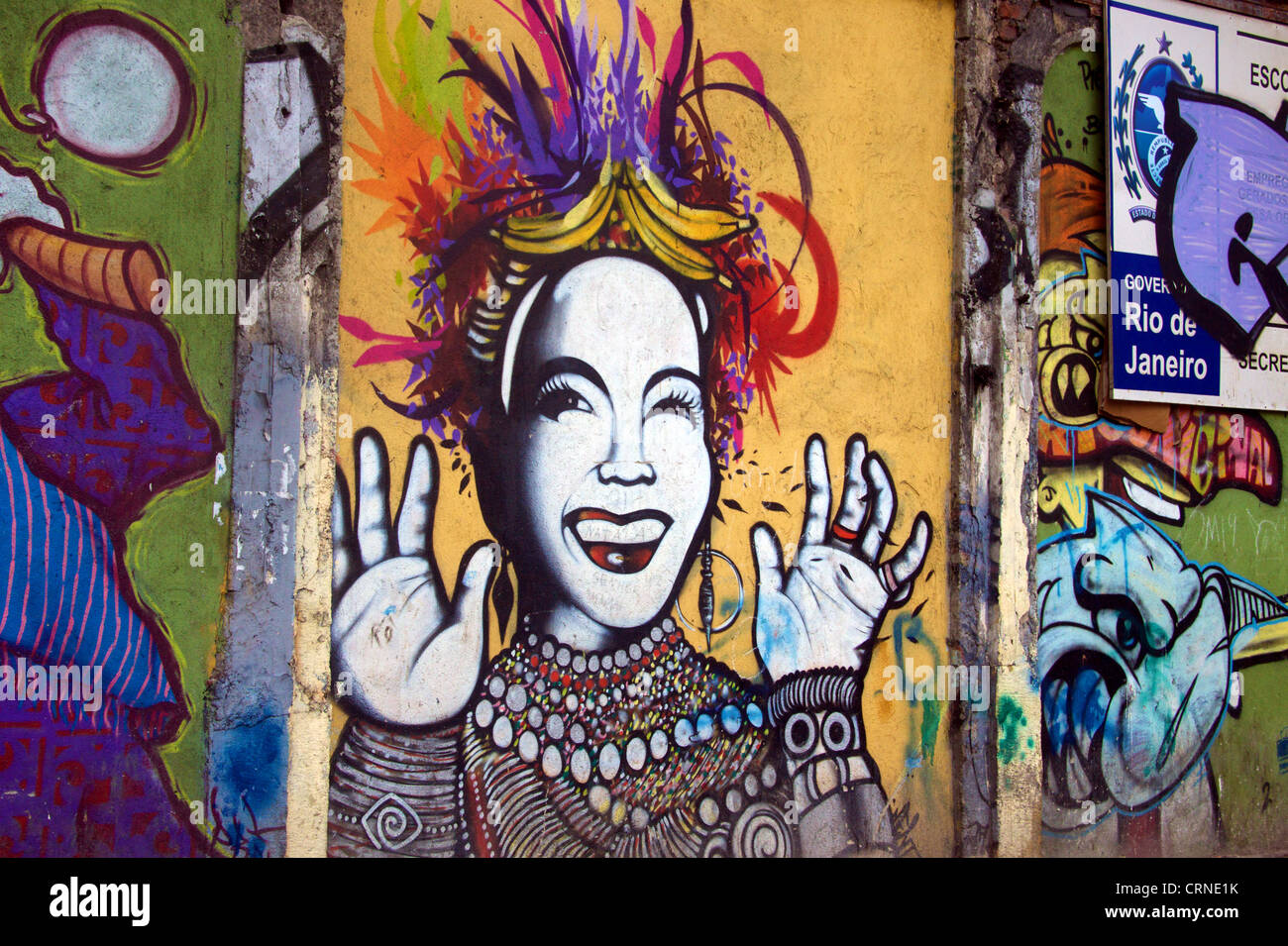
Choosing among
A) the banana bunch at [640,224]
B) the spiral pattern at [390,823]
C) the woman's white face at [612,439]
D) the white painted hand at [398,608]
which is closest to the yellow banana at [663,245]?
the banana bunch at [640,224]

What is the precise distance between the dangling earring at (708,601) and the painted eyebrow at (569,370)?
89cm

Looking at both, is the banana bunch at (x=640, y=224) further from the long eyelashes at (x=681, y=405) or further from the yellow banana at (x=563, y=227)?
the long eyelashes at (x=681, y=405)

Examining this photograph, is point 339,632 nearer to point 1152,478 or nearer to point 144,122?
point 144,122

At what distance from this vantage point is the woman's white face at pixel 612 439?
4.25 metres

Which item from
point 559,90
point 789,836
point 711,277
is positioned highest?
point 559,90

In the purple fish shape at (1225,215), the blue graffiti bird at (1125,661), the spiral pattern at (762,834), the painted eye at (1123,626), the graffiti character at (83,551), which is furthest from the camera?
the purple fish shape at (1225,215)

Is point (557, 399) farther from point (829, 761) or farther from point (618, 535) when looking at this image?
point (829, 761)

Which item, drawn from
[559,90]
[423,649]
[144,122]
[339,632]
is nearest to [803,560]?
[423,649]

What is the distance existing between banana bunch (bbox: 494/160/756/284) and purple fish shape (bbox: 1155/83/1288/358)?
2.52 metres

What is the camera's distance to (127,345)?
3773 millimetres

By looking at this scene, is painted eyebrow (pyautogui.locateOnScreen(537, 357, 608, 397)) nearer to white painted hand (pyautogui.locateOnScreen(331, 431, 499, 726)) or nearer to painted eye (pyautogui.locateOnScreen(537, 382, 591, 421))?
painted eye (pyautogui.locateOnScreen(537, 382, 591, 421))

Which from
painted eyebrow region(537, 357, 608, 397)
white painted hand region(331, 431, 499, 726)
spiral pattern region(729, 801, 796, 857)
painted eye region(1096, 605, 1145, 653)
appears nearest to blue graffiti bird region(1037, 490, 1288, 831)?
painted eye region(1096, 605, 1145, 653)
